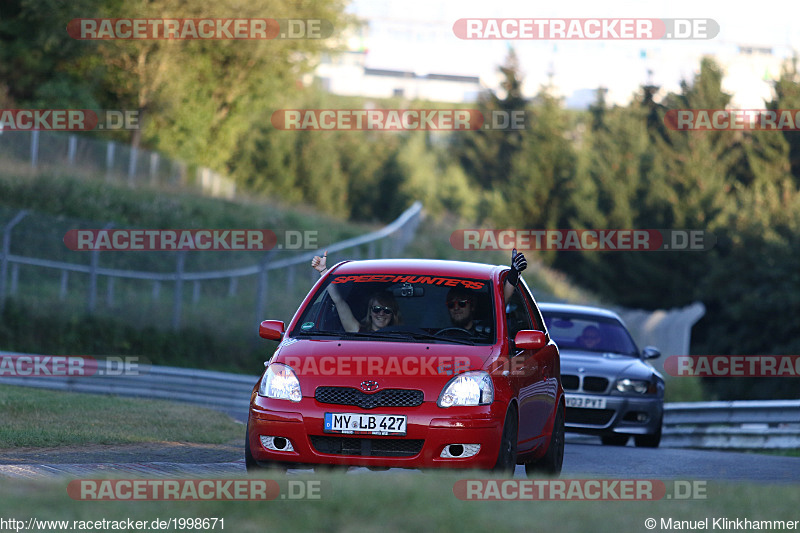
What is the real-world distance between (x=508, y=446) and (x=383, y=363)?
1.00m

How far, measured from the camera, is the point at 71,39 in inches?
1624

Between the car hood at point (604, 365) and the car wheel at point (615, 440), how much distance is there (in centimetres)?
98

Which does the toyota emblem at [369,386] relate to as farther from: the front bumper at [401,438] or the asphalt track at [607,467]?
the asphalt track at [607,467]

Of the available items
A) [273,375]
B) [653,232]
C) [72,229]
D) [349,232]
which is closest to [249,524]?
[273,375]

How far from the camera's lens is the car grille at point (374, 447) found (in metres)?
8.20

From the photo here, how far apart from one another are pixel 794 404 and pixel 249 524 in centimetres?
1227

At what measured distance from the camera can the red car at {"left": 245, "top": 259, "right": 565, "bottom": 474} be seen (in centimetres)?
820

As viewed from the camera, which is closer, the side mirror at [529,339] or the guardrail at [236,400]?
the side mirror at [529,339]

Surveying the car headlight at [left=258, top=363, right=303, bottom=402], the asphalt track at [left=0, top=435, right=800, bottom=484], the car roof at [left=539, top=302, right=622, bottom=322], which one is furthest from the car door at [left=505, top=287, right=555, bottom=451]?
the car roof at [left=539, top=302, right=622, bottom=322]

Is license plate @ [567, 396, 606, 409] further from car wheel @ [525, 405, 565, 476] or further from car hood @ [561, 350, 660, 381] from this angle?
car wheel @ [525, 405, 565, 476]

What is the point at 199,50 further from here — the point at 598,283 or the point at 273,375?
the point at 273,375

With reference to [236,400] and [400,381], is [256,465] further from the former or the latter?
[236,400]

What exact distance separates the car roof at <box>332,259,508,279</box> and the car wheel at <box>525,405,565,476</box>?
1.36 meters

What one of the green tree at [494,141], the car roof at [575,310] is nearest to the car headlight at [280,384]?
the car roof at [575,310]
